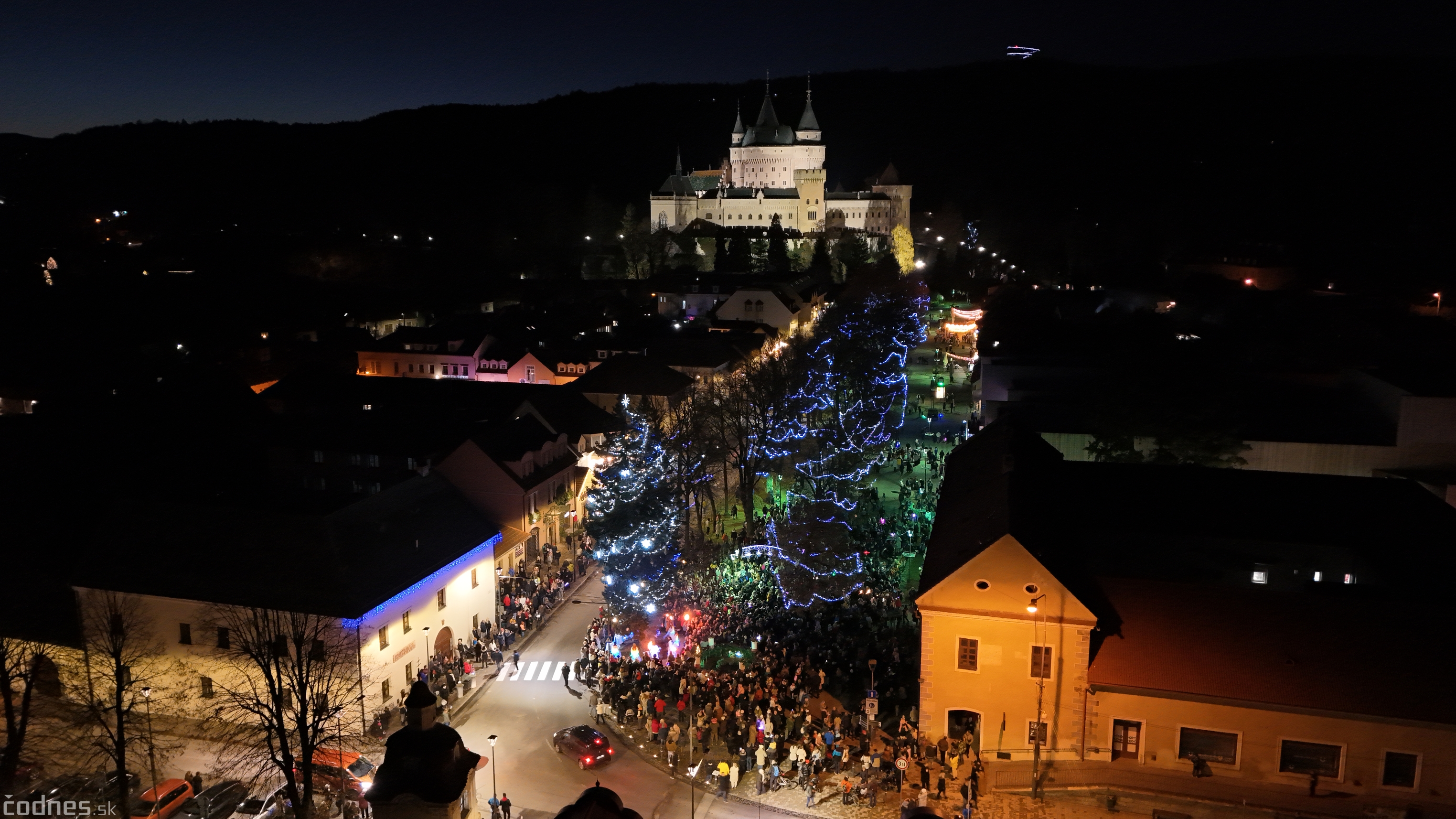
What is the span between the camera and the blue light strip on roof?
798 inches

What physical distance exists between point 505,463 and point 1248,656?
20.8 metres

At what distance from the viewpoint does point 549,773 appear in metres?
18.6

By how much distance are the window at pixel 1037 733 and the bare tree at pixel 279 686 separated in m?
12.7

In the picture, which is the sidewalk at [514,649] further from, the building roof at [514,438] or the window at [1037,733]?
the window at [1037,733]

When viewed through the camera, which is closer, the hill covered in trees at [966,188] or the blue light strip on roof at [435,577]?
the blue light strip on roof at [435,577]

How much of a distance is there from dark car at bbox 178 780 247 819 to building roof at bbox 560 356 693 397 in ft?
84.9

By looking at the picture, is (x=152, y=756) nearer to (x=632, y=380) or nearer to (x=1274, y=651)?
(x=1274, y=651)

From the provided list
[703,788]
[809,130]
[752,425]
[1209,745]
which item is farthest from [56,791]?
[809,130]

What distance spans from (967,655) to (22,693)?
21.6 meters

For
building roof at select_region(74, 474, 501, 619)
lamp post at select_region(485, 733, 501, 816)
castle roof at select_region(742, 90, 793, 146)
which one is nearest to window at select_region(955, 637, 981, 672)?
lamp post at select_region(485, 733, 501, 816)

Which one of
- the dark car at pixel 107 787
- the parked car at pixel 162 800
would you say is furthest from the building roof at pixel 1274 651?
the dark car at pixel 107 787

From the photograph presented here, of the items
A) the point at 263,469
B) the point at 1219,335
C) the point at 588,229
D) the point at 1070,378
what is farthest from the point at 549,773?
the point at 588,229

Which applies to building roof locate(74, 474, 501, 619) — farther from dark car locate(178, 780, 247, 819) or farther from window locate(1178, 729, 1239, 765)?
window locate(1178, 729, 1239, 765)

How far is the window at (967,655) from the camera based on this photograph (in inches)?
729
